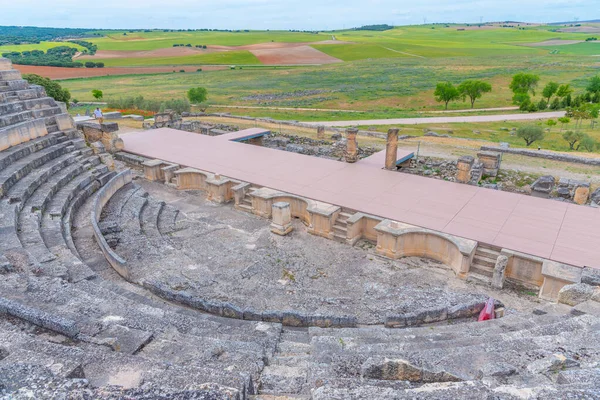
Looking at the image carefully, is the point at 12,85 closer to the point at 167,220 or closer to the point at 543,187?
the point at 167,220

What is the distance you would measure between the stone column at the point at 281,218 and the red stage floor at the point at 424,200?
1.29 m

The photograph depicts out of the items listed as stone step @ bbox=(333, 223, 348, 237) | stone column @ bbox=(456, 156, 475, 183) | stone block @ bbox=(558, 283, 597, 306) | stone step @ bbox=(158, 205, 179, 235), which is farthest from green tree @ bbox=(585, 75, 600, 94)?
stone step @ bbox=(158, 205, 179, 235)

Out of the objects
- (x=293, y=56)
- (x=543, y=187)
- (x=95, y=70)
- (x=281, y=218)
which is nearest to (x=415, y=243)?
(x=281, y=218)

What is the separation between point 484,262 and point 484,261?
0.03 meters

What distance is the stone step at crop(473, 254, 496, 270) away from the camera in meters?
11.1

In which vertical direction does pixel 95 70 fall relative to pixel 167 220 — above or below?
above

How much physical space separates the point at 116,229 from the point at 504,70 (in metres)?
81.3

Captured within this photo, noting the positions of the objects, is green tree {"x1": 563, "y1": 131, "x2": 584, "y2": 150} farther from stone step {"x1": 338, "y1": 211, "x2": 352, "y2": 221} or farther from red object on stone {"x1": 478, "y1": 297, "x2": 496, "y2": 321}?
red object on stone {"x1": 478, "y1": 297, "x2": 496, "y2": 321}

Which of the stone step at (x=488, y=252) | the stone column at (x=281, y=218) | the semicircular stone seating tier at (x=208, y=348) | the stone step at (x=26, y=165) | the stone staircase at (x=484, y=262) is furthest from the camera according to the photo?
the stone column at (x=281, y=218)

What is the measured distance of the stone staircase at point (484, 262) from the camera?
1107cm

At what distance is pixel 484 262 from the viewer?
11242 millimetres

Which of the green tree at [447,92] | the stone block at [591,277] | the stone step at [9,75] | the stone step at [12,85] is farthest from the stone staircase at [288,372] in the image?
the green tree at [447,92]

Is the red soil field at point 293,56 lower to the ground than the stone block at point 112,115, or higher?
higher

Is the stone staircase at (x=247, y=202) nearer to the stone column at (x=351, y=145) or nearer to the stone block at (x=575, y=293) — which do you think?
the stone column at (x=351, y=145)
